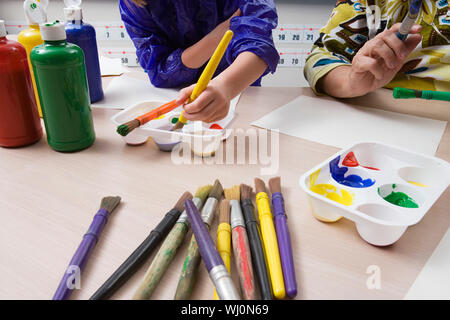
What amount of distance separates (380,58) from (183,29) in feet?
1.51

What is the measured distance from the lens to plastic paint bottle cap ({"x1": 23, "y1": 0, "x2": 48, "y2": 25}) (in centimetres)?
57

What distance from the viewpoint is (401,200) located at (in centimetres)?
42

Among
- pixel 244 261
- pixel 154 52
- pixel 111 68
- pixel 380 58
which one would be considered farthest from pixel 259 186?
pixel 111 68

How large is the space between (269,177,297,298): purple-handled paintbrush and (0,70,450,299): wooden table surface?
1 cm

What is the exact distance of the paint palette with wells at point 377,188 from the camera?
0.36 meters

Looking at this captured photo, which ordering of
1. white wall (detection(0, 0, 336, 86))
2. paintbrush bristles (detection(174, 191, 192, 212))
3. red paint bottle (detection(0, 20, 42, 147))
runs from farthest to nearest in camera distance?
white wall (detection(0, 0, 336, 86)), red paint bottle (detection(0, 20, 42, 147)), paintbrush bristles (detection(174, 191, 192, 212))

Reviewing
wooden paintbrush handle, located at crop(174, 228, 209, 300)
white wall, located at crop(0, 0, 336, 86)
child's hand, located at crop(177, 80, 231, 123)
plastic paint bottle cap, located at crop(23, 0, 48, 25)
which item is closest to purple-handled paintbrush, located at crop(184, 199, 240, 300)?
wooden paintbrush handle, located at crop(174, 228, 209, 300)

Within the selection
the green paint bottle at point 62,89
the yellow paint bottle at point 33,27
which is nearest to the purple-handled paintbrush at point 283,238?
the green paint bottle at point 62,89

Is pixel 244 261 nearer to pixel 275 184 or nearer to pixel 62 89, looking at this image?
pixel 275 184

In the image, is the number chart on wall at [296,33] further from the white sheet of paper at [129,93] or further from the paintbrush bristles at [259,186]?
the paintbrush bristles at [259,186]

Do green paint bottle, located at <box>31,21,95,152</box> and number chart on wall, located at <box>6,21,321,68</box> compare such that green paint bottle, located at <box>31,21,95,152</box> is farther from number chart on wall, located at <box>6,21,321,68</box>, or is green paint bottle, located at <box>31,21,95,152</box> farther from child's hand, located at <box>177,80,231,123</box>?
number chart on wall, located at <box>6,21,321,68</box>

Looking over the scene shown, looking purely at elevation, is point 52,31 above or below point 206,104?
above

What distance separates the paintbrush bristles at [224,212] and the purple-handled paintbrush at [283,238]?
5cm
